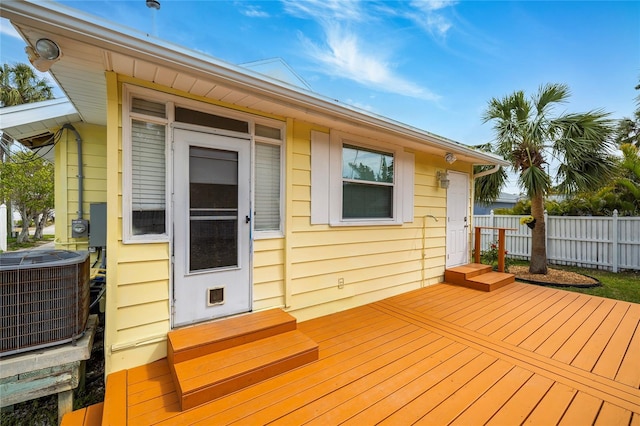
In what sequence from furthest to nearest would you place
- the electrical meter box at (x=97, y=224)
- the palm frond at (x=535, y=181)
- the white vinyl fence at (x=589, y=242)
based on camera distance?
1. the white vinyl fence at (x=589, y=242)
2. the palm frond at (x=535, y=181)
3. the electrical meter box at (x=97, y=224)

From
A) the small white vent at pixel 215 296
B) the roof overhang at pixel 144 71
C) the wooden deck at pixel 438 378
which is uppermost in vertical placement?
the roof overhang at pixel 144 71

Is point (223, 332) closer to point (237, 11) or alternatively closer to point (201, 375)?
point (201, 375)

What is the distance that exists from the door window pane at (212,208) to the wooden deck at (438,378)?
3.25 feet

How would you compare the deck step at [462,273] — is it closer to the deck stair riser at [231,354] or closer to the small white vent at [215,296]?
the deck stair riser at [231,354]

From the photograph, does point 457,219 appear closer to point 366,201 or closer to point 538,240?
point 538,240

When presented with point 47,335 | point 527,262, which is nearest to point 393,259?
point 47,335

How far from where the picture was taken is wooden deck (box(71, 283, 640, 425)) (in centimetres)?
172

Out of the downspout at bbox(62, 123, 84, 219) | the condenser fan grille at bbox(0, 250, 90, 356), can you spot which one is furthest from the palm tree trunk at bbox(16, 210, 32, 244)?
the condenser fan grille at bbox(0, 250, 90, 356)

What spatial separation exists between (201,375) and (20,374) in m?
1.19

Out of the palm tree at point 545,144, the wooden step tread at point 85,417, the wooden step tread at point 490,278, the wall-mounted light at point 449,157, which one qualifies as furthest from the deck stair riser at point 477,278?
the wooden step tread at point 85,417

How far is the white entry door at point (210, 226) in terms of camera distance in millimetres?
2438

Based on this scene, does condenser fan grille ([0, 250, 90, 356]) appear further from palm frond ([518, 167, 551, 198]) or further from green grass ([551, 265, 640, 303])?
green grass ([551, 265, 640, 303])

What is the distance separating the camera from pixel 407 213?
172 inches

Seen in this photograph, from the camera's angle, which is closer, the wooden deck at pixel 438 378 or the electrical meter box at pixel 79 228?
the wooden deck at pixel 438 378
